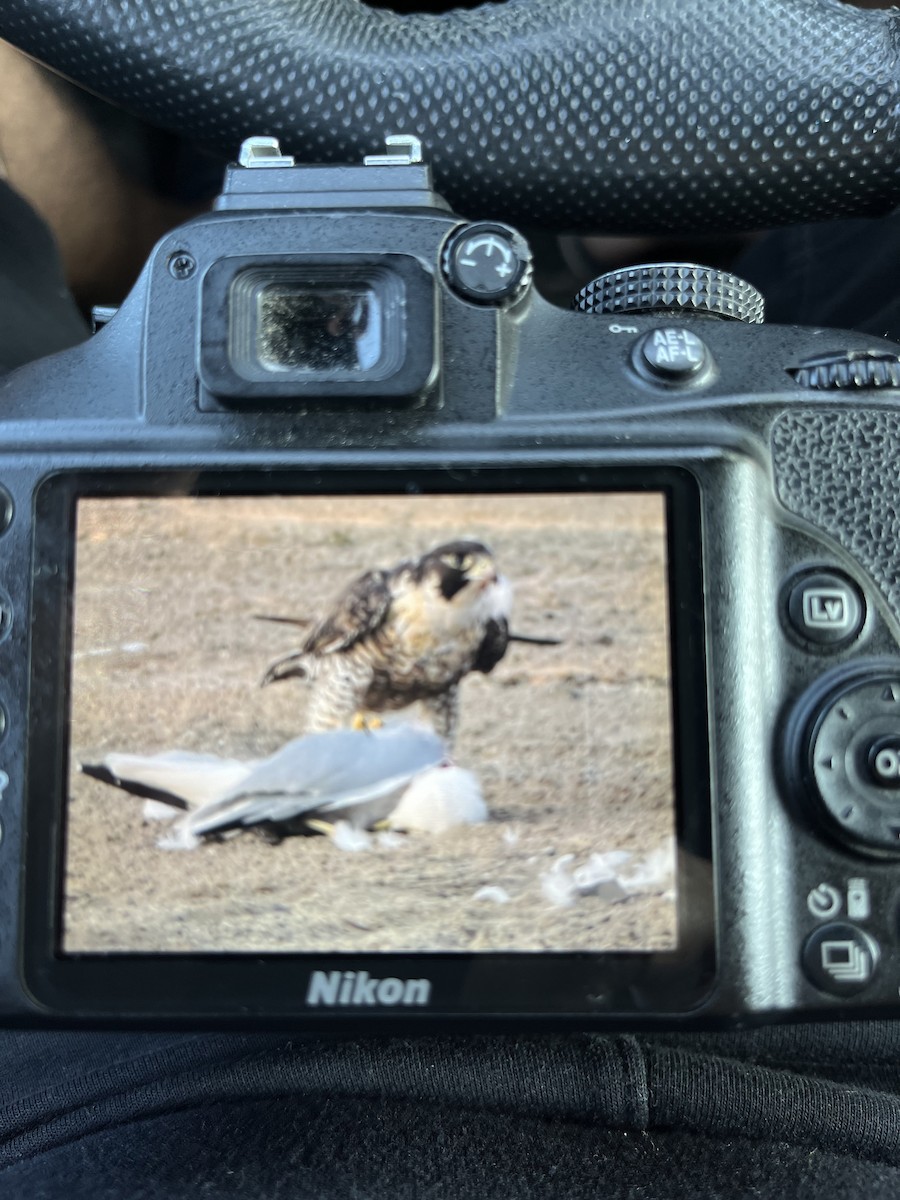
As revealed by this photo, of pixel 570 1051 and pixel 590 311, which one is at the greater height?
pixel 590 311

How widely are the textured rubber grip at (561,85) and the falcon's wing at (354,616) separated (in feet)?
0.66

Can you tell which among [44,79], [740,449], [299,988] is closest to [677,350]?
[740,449]

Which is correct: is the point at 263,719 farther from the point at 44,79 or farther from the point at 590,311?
the point at 44,79

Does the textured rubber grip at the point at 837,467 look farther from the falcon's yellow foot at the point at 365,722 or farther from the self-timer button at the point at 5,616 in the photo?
the self-timer button at the point at 5,616

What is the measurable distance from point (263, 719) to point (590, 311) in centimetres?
21

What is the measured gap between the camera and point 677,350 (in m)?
0.39

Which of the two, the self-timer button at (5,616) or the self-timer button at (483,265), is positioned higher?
the self-timer button at (483,265)

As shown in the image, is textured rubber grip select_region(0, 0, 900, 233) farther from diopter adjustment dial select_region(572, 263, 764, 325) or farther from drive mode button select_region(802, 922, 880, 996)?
drive mode button select_region(802, 922, 880, 996)

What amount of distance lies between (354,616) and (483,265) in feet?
0.45

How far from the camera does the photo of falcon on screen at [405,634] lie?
0.38 m

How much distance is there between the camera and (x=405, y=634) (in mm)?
387

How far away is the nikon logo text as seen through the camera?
375mm

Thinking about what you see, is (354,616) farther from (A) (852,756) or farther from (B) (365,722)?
(A) (852,756)

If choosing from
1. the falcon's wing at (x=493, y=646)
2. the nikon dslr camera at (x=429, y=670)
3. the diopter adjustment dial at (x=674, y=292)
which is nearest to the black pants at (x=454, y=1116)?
the nikon dslr camera at (x=429, y=670)
